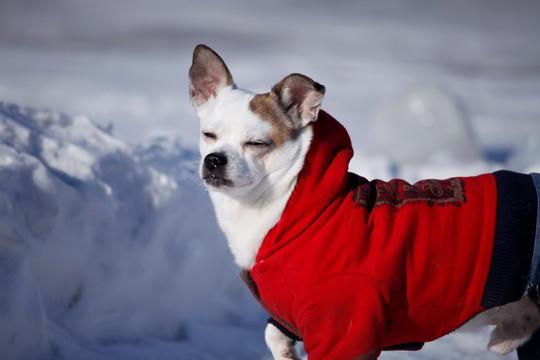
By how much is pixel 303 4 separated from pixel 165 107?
1167 cm

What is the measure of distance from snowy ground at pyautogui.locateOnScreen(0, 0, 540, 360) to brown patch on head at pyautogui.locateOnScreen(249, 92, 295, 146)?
1.28 meters

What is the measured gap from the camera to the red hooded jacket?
224 cm

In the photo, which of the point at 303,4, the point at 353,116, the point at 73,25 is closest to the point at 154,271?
the point at 353,116

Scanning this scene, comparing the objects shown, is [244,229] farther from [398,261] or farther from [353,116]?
[353,116]

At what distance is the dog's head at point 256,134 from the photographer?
8.46 ft

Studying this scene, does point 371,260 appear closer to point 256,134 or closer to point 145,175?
point 256,134

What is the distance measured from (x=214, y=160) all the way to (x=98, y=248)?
1.19 meters

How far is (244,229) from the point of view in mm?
2680

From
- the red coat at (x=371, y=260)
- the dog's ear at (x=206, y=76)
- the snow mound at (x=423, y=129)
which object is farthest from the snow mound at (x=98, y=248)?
the snow mound at (x=423, y=129)

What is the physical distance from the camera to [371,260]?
7.56ft

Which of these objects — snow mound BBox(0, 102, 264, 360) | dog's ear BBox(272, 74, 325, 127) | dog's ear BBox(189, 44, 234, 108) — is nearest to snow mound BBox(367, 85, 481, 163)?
snow mound BBox(0, 102, 264, 360)

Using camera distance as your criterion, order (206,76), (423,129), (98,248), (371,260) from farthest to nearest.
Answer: (423,129) → (98,248) → (206,76) → (371,260)

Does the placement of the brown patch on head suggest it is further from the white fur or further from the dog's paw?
→ the dog's paw

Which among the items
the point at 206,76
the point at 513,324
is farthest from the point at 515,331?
the point at 206,76
